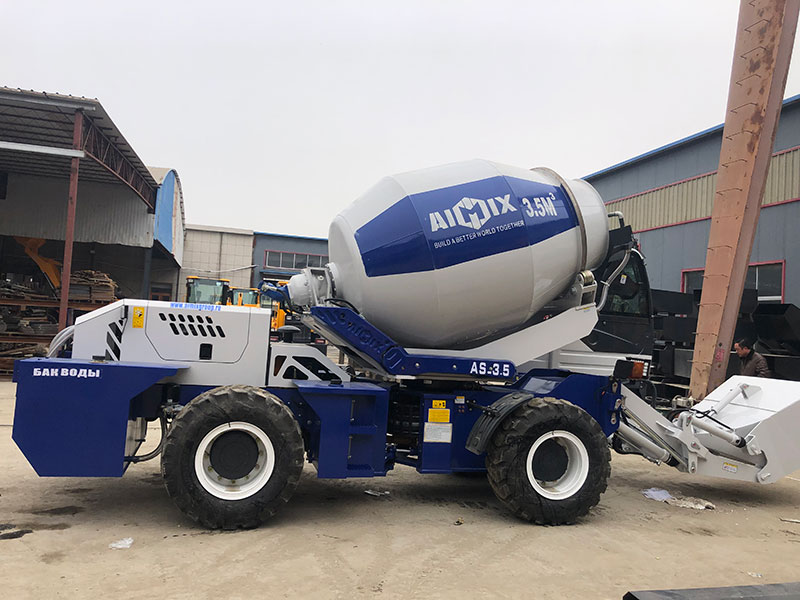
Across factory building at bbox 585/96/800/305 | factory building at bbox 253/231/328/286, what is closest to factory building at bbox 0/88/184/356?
factory building at bbox 253/231/328/286

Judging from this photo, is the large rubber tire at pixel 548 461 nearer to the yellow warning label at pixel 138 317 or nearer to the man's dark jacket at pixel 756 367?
the yellow warning label at pixel 138 317

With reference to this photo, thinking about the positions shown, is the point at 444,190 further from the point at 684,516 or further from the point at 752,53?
the point at 752,53

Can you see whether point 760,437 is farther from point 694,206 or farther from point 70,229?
point 694,206

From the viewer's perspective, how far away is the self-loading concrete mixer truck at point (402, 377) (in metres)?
→ 4.68

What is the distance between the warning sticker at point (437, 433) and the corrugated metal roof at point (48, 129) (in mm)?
12565

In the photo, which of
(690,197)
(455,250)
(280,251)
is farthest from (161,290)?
(455,250)

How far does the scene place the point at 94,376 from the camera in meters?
4.63

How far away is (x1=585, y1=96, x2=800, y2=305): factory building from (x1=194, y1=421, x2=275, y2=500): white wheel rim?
15386 mm

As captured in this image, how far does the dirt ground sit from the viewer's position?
12.5 feet

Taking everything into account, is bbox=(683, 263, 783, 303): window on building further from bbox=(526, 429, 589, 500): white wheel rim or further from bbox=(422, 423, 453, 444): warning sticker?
bbox=(422, 423, 453, 444): warning sticker

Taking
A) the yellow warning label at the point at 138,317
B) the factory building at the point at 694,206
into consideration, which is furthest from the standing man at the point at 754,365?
the yellow warning label at the point at 138,317

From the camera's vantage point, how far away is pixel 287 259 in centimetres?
3481

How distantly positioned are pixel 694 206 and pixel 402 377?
17.0 m

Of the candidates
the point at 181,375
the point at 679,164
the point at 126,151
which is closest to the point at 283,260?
the point at 126,151
